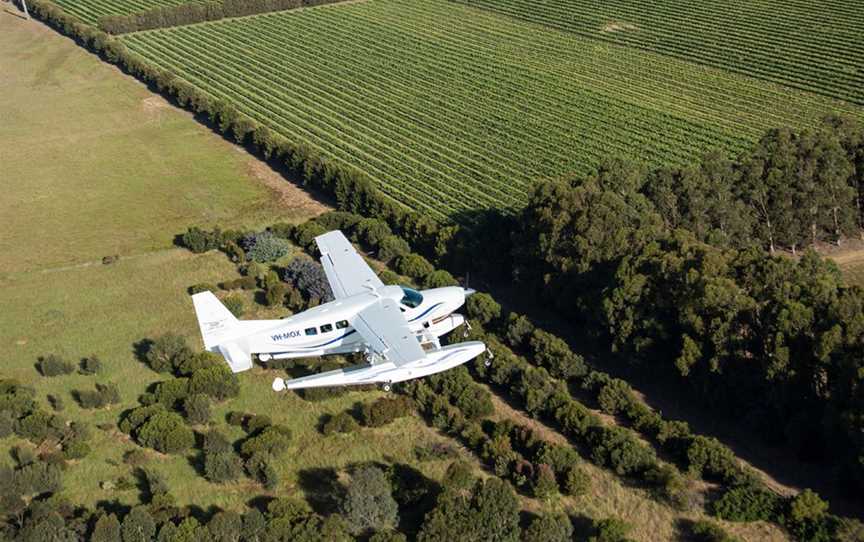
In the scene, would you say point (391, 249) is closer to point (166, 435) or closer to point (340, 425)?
point (340, 425)

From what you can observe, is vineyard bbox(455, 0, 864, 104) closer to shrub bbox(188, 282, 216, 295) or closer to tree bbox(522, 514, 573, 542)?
shrub bbox(188, 282, 216, 295)

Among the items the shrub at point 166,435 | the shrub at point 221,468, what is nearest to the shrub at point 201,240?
the shrub at point 166,435

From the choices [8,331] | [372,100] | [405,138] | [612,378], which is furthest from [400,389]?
[372,100]

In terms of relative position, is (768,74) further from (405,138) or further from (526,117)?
(405,138)

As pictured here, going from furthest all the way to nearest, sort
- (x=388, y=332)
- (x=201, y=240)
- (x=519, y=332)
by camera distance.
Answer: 1. (x=201, y=240)
2. (x=519, y=332)
3. (x=388, y=332)

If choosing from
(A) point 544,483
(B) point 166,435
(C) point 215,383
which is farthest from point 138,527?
(A) point 544,483

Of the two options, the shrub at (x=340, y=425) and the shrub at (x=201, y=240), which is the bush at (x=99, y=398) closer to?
the shrub at (x=340, y=425)
